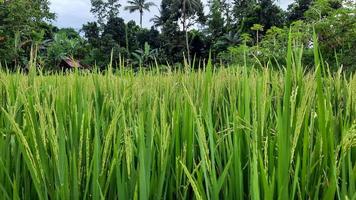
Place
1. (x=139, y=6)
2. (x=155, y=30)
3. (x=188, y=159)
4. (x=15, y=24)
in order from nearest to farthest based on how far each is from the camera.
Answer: (x=188, y=159), (x=15, y=24), (x=155, y=30), (x=139, y=6)

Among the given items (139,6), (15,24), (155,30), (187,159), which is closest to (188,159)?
A: (187,159)

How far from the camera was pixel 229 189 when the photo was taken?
609 mm

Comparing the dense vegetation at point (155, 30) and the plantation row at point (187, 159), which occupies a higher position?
the dense vegetation at point (155, 30)

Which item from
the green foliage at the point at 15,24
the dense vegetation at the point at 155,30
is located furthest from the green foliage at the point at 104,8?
the green foliage at the point at 15,24

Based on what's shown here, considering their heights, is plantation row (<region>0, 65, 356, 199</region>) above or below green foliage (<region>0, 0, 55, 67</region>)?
below

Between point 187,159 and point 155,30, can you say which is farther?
point 155,30

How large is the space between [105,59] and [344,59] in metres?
23.8

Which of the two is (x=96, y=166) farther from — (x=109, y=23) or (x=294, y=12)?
(x=109, y=23)

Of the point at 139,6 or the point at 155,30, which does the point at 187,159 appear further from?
the point at 139,6

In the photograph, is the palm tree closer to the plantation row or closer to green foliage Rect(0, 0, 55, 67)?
green foliage Rect(0, 0, 55, 67)

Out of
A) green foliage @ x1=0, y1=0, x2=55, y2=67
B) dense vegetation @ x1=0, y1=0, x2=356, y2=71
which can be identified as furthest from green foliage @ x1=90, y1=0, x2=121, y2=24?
green foliage @ x1=0, y1=0, x2=55, y2=67

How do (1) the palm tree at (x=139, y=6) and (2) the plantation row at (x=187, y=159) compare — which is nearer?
(2) the plantation row at (x=187, y=159)

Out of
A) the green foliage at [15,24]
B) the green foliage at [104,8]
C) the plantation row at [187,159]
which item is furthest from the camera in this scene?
the green foliage at [104,8]

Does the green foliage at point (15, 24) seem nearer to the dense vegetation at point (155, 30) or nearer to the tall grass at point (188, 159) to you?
the dense vegetation at point (155, 30)
